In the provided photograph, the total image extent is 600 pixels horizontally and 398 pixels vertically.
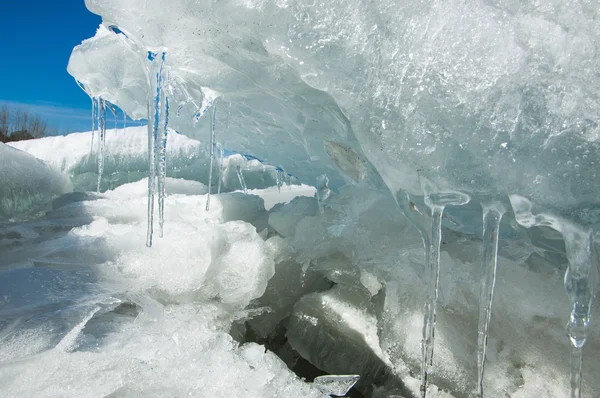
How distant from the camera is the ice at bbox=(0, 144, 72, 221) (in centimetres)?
364

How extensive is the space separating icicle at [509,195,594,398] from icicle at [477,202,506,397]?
100 millimetres

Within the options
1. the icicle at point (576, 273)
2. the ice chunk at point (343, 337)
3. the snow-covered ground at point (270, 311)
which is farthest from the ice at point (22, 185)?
the icicle at point (576, 273)

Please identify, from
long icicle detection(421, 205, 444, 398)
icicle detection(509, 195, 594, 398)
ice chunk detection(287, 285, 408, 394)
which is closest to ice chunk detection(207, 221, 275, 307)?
ice chunk detection(287, 285, 408, 394)

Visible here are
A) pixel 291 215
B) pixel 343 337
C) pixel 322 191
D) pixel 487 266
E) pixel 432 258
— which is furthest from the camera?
pixel 322 191

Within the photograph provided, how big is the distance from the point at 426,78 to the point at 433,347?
41.1 inches

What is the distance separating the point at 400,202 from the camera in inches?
65.1

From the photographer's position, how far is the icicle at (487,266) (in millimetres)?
1454

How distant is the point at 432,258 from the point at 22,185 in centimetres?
373

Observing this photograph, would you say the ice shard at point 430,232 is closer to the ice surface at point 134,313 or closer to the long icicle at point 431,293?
the long icicle at point 431,293

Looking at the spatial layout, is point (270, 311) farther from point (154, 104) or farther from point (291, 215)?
point (154, 104)

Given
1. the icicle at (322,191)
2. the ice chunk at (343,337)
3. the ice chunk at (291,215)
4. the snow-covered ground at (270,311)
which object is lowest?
the ice chunk at (343,337)

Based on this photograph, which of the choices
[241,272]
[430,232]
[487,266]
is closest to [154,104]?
[241,272]

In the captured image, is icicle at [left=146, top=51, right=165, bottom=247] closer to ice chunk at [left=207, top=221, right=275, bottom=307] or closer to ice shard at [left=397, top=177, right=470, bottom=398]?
ice chunk at [left=207, top=221, right=275, bottom=307]

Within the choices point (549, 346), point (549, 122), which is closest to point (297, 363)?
point (549, 346)
